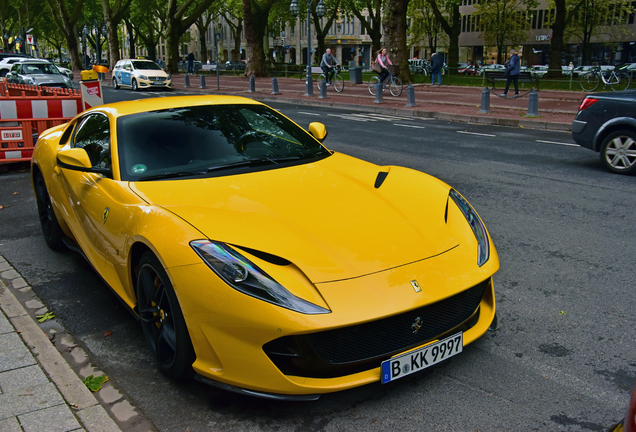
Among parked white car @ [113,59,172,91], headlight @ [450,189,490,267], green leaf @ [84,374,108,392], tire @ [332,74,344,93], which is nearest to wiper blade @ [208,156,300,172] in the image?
headlight @ [450,189,490,267]

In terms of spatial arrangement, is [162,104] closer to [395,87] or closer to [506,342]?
[506,342]

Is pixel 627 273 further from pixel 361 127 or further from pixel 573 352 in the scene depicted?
pixel 361 127

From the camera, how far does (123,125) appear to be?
13.0 feet

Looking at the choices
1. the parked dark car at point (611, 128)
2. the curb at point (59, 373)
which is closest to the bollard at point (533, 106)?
the parked dark car at point (611, 128)

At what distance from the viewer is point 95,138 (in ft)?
14.2

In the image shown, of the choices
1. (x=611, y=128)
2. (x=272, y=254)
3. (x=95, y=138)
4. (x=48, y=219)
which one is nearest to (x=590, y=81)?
(x=611, y=128)

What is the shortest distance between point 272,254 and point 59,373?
4.61 ft

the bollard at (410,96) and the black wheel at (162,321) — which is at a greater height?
the bollard at (410,96)

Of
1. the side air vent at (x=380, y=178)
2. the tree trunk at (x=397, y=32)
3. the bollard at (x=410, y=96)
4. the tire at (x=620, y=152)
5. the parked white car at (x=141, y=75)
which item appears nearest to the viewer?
the side air vent at (x=380, y=178)

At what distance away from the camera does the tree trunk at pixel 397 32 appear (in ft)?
85.6

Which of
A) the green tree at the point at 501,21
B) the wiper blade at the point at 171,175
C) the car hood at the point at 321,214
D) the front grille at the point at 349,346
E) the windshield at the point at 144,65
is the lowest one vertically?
the front grille at the point at 349,346

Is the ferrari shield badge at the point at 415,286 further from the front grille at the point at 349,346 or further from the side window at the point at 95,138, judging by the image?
the side window at the point at 95,138

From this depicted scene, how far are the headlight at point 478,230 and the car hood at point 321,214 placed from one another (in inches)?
4.7

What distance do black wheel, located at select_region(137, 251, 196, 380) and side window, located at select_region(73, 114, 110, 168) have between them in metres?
1.08
